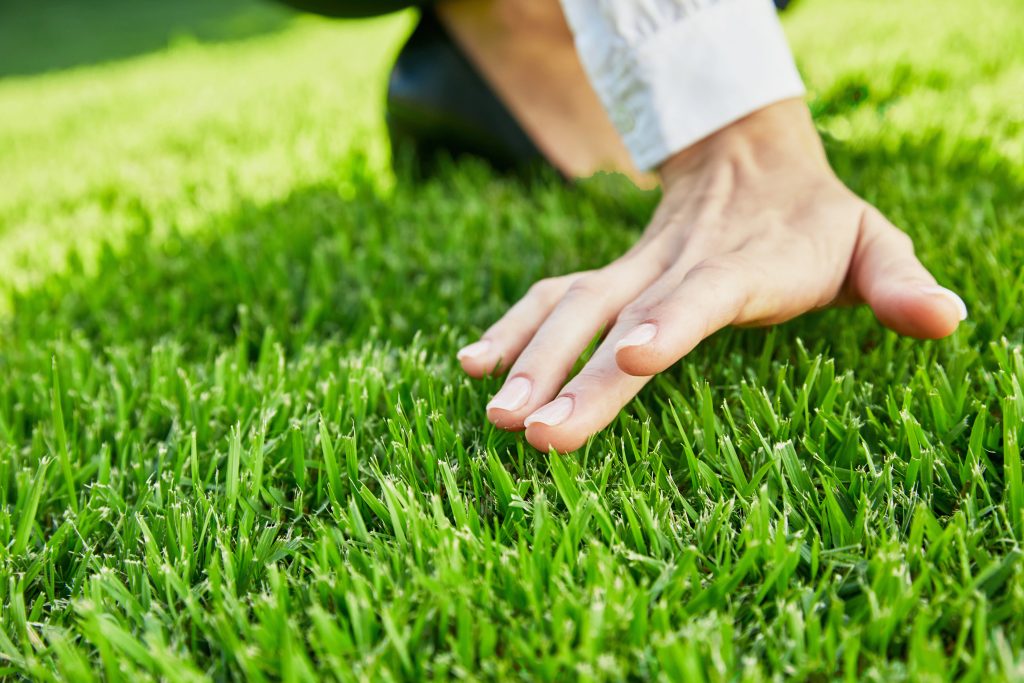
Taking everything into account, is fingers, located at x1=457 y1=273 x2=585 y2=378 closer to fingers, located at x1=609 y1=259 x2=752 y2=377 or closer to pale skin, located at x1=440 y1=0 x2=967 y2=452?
pale skin, located at x1=440 y1=0 x2=967 y2=452

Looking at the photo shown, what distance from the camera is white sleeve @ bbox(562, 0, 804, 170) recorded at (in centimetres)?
137

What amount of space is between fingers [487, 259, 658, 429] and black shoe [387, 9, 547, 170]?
3.05 ft

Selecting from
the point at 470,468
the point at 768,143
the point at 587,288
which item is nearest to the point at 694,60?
the point at 768,143

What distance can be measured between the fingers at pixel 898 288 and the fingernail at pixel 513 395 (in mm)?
477

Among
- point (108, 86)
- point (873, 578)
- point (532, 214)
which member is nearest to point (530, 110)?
point (532, 214)

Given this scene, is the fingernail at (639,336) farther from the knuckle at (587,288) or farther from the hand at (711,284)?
the knuckle at (587,288)

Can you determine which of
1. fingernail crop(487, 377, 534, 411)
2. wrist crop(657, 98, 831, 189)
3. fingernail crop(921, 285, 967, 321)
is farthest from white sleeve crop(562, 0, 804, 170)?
fingernail crop(487, 377, 534, 411)

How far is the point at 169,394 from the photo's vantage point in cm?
130

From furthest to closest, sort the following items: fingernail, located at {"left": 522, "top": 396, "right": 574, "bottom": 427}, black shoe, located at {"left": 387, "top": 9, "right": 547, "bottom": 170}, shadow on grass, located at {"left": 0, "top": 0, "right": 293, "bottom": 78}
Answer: shadow on grass, located at {"left": 0, "top": 0, "right": 293, "bottom": 78} → black shoe, located at {"left": 387, "top": 9, "right": 547, "bottom": 170} → fingernail, located at {"left": 522, "top": 396, "right": 574, "bottom": 427}

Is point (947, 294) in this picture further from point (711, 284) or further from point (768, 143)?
point (768, 143)

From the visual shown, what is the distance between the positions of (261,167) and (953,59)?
2251mm

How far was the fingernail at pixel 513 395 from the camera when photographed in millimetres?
1064

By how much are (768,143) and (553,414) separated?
648 millimetres

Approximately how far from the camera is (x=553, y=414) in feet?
3.33
